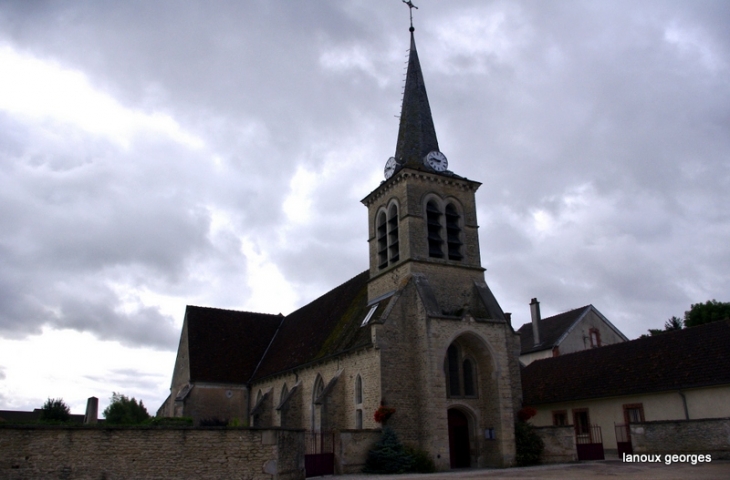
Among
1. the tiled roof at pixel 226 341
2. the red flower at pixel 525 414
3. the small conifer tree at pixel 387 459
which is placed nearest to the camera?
the small conifer tree at pixel 387 459

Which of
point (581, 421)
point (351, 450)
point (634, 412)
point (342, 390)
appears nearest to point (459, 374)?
point (342, 390)

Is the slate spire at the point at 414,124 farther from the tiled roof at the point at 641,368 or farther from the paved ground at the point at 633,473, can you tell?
the paved ground at the point at 633,473

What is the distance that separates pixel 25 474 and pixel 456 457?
618 inches

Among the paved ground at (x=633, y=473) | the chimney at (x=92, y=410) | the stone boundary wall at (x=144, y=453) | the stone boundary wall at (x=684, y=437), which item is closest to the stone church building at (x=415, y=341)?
the paved ground at (x=633, y=473)

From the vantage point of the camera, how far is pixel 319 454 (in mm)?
21031

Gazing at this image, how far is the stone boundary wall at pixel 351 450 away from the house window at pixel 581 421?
39.0 ft

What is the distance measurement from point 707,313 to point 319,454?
31.5 metres

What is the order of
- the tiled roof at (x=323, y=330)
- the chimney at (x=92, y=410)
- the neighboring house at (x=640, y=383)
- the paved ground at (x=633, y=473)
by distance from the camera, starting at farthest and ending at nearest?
the tiled roof at (x=323, y=330)
the neighboring house at (x=640, y=383)
the chimney at (x=92, y=410)
the paved ground at (x=633, y=473)

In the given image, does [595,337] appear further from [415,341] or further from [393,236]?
[415,341]

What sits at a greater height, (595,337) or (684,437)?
(595,337)

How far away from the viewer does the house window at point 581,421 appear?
28031 millimetres

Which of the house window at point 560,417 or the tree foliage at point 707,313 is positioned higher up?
the tree foliage at point 707,313

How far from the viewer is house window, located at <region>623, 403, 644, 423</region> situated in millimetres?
25125

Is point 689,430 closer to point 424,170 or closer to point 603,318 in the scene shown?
point 424,170
